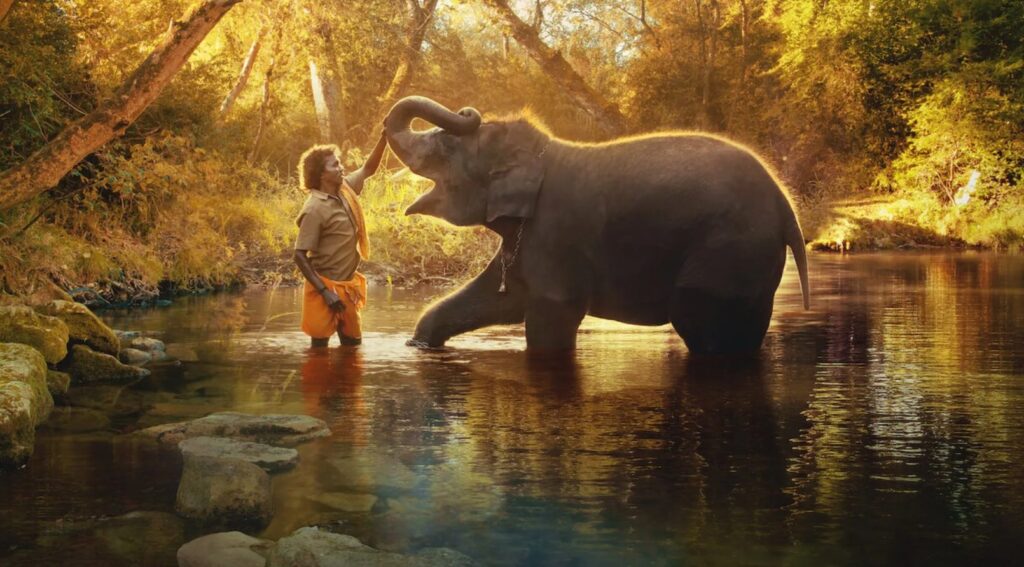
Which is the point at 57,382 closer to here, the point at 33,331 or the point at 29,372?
the point at 33,331

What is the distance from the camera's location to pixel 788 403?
742 centimetres

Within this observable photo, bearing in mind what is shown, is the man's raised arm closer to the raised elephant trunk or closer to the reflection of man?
the raised elephant trunk

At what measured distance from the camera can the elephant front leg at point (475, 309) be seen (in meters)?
9.60

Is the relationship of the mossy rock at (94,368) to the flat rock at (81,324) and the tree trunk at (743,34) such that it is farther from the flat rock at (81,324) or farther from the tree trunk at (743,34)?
the tree trunk at (743,34)

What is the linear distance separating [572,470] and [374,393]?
2.53 m

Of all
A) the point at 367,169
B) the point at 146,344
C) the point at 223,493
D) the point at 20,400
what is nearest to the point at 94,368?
the point at 146,344

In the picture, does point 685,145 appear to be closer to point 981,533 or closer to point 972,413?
point 972,413

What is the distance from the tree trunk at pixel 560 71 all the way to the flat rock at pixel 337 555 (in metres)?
26.2

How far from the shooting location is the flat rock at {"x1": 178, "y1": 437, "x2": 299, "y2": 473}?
5785 mm

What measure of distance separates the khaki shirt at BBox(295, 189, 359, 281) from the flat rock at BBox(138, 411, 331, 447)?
10.0 ft

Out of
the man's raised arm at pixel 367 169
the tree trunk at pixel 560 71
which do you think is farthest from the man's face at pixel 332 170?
the tree trunk at pixel 560 71

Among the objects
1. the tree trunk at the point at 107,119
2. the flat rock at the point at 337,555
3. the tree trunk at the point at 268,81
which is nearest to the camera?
the flat rock at the point at 337,555

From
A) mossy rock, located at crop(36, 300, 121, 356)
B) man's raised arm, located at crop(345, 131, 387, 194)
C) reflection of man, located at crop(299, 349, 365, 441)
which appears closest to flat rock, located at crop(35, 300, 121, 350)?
mossy rock, located at crop(36, 300, 121, 356)

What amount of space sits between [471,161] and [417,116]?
1.96 feet
